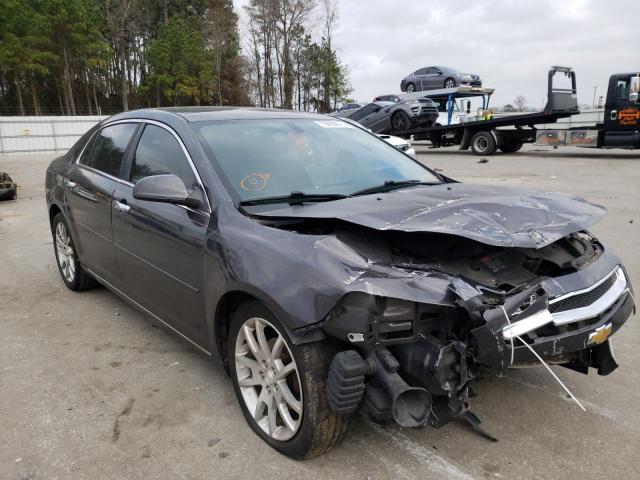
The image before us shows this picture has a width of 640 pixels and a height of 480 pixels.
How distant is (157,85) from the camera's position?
1874 inches

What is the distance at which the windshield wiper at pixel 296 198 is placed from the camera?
287cm

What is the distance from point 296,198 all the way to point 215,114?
3.42 feet

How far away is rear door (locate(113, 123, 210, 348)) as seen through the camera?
9.59ft

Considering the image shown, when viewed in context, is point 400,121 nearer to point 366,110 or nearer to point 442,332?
point 366,110

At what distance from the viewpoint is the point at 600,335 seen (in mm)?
2398

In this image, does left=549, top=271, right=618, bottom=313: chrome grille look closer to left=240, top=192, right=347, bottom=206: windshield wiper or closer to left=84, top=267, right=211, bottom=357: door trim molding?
left=240, top=192, right=347, bottom=206: windshield wiper

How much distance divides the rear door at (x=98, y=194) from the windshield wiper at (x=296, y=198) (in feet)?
4.66

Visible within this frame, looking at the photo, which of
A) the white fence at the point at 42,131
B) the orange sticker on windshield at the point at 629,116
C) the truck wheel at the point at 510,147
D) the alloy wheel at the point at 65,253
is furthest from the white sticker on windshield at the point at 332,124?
the white fence at the point at 42,131

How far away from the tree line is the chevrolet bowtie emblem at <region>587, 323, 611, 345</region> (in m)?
42.8

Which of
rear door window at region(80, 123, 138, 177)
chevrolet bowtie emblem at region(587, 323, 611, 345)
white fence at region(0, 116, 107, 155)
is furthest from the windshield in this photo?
white fence at region(0, 116, 107, 155)

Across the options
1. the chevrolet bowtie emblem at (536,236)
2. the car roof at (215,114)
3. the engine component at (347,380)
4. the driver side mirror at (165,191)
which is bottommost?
the engine component at (347,380)

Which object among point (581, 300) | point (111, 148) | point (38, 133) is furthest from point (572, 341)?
point (38, 133)

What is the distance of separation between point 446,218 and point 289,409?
3.90 ft

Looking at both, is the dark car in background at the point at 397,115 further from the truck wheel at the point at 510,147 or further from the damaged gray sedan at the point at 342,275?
the damaged gray sedan at the point at 342,275
